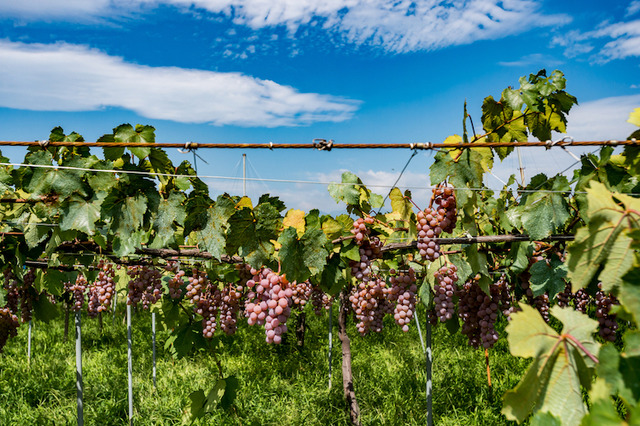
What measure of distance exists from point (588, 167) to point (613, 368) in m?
1.73

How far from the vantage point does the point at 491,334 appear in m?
3.14

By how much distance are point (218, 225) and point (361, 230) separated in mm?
663

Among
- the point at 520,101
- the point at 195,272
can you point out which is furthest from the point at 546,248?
the point at 195,272

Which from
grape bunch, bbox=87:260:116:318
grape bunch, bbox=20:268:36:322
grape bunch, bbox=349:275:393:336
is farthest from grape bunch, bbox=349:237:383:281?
grape bunch, bbox=20:268:36:322

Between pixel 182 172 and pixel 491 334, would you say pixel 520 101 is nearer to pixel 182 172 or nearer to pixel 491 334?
pixel 491 334

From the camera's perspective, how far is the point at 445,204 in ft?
7.12

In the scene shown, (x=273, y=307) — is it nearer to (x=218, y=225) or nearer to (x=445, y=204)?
(x=218, y=225)

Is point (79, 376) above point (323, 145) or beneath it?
beneath

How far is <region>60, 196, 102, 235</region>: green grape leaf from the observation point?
7.19 feet

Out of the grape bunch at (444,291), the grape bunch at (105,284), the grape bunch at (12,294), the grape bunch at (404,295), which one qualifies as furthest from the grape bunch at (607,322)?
the grape bunch at (12,294)

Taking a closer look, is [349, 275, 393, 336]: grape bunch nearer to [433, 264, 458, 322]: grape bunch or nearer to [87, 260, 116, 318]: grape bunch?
[433, 264, 458, 322]: grape bunch

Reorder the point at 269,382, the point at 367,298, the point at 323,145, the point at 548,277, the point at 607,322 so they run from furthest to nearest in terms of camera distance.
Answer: the point at 269,382, the point at 367,298, the point at 607,322, the point at 548,277, the point at 323,145

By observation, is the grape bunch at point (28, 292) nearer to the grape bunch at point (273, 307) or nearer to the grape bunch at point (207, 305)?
the grape bunch at point (207, 305)

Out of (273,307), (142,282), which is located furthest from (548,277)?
(142,282)
